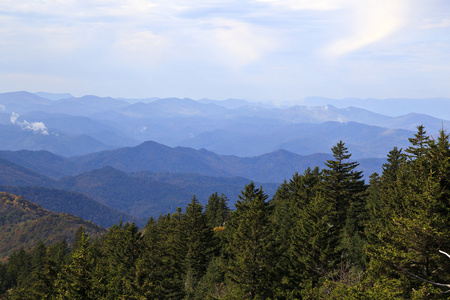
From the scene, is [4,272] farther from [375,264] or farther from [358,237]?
[375,264]

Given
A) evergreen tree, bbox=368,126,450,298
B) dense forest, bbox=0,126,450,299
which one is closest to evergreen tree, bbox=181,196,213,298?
dense forest, bbox=0,126,450,299

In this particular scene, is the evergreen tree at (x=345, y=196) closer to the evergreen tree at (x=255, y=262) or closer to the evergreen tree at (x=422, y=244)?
the evergreen tree at (x=255, y=262)

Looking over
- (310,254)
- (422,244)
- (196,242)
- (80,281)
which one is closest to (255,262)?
(310,254)

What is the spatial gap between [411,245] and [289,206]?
37805 mm

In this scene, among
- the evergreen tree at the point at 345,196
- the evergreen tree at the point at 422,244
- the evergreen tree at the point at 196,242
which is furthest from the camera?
the evergreen tree at the point at 196,242

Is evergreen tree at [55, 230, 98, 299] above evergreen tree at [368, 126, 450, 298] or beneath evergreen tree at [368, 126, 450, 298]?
beneath

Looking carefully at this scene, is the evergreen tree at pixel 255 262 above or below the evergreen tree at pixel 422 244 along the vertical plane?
below

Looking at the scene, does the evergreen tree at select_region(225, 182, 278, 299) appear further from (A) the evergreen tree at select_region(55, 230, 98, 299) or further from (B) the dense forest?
(A) the evergreen tree at select_region(55, 230, 98, 299)

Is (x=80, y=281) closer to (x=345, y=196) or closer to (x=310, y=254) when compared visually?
(x=310, y=254)

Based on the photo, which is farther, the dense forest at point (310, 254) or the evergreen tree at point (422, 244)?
the dense forest at point (310, 254)

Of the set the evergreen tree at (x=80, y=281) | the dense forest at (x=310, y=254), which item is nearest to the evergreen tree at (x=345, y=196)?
the dense forest at (x=310, y=254)

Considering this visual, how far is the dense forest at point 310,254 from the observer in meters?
21.3

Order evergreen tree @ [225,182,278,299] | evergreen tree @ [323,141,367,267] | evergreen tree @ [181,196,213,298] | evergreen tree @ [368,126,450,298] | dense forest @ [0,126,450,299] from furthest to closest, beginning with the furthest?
evergreen tree @ [181,196,213,298] → evergreen tree @ [323,141,367,267] → evergreen tree @ [225,182,278,299] → dense forest @ [0,126,450,299] → evergreen tree @ [368,126,450,298]

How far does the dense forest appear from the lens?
69.8 feet
